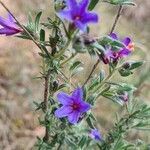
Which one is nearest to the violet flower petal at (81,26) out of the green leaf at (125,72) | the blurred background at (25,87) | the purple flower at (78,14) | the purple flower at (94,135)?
the purple flower at (78,14)

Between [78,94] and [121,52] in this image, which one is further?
[121,52]

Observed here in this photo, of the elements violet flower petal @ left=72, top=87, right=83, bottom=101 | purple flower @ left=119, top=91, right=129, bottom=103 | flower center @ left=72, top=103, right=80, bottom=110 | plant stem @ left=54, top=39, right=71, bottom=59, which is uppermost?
plant stem @ left=54, top=39, right=71, bottom=59

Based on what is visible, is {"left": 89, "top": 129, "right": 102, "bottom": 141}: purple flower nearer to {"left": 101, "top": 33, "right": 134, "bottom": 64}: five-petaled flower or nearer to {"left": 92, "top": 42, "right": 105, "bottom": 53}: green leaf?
{"left": 101, "top": 33, "right": 134, "bottom": 64}: five-petaled flower

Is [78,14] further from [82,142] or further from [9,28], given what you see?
[82,142]

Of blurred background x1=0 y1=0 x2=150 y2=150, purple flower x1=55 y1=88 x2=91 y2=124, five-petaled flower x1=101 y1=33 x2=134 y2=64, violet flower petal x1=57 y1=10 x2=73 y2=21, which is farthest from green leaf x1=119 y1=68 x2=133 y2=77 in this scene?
blurred background x1=0 y1=0 x2=150 y2=150

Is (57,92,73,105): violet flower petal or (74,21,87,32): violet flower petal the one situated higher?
(74,21,87,32): violet flower petal

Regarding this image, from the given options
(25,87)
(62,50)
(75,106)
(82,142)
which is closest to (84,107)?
(75,106)

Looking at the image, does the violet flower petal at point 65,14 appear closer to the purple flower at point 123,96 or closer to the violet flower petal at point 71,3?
the violet flower petal at point 71,3
